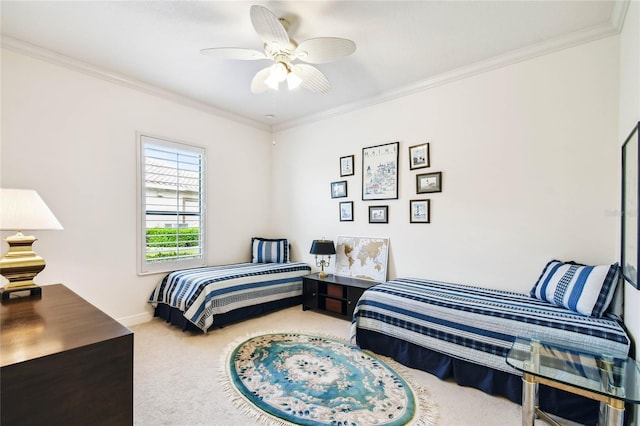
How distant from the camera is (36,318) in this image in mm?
1335

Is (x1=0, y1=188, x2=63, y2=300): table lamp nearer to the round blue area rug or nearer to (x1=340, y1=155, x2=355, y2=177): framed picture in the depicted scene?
the round blue area rug

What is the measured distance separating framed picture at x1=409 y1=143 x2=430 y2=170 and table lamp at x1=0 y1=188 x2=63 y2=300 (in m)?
3.25

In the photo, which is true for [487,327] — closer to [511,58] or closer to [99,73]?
[511,58]

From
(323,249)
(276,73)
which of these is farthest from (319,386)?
(276,73)

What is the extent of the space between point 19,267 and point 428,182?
3.49 meters

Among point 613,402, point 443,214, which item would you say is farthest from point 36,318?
point 443,214

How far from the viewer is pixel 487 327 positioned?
2131mm

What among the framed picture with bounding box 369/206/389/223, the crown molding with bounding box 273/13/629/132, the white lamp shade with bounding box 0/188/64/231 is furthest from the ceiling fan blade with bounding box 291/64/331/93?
the white lamp shade with bounding box 0/188/64/231

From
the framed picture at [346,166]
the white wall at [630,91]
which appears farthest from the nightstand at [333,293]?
the white wall at [630,91]

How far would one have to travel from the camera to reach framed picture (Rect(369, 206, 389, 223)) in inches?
146

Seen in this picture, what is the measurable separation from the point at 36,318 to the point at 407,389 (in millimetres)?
2214

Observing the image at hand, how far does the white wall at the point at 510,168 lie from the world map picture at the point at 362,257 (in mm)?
118

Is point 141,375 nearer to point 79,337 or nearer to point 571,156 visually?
point 79,337

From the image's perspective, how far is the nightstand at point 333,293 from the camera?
11.5 ft
